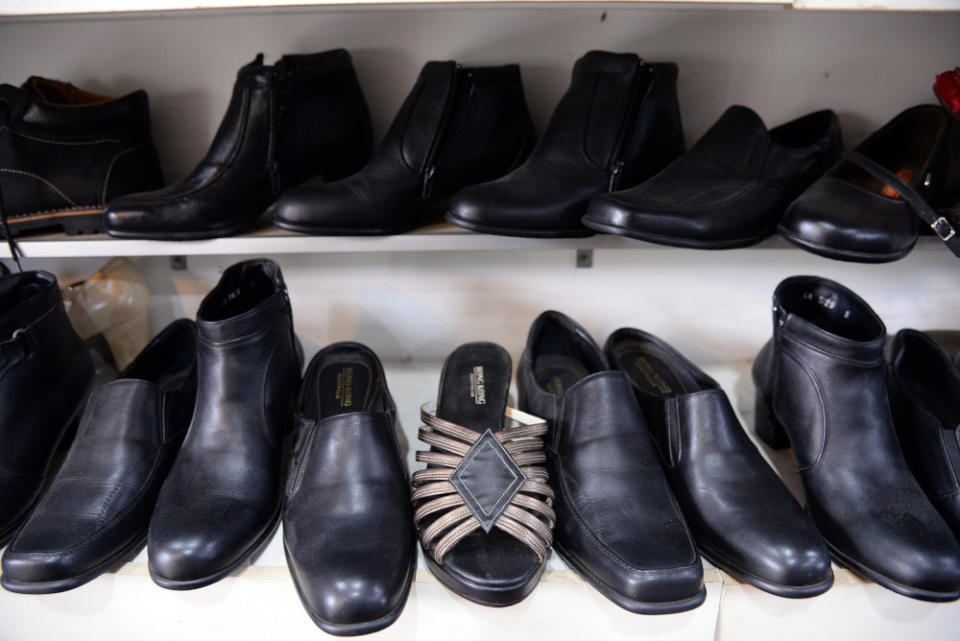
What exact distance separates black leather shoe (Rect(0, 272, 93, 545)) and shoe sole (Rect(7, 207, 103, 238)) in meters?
0.07

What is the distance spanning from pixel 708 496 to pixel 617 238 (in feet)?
1.09

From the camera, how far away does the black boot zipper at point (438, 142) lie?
0.84 meters

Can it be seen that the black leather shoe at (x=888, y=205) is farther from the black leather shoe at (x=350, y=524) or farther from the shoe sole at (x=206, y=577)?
the shoe sole at (x=206, y=577)

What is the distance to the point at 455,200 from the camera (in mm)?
777

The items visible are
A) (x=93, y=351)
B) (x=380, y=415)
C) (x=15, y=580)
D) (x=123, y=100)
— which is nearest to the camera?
(x=15, y=580)

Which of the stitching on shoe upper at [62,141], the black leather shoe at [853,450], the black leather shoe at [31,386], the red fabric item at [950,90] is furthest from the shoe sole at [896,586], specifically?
the stitching on shoe upper at [62,141]

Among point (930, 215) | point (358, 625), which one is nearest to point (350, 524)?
point (358, 625)

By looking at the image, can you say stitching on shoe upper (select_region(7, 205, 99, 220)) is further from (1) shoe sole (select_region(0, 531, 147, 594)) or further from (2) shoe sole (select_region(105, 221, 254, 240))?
(1) shoe sole (select_region(0, 531, 147, 594))

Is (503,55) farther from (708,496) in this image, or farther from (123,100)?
(708,496)

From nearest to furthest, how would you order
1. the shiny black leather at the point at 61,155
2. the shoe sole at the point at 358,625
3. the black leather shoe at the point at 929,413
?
the shoe sole at the point at 358,625 → the black leather shoe at the point at 929,413 → the shiny black leather at the point at 61,155

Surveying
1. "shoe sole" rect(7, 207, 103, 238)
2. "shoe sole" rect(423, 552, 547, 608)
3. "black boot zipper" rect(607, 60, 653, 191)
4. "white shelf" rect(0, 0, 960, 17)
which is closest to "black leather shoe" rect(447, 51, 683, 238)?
"black boot zipper" rect(607, 60, 653, 191)

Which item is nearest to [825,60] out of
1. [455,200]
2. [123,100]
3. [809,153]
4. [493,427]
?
[809,153]

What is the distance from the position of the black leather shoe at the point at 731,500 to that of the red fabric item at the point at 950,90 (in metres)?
0.47

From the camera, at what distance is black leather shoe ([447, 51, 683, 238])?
0.77 meters
